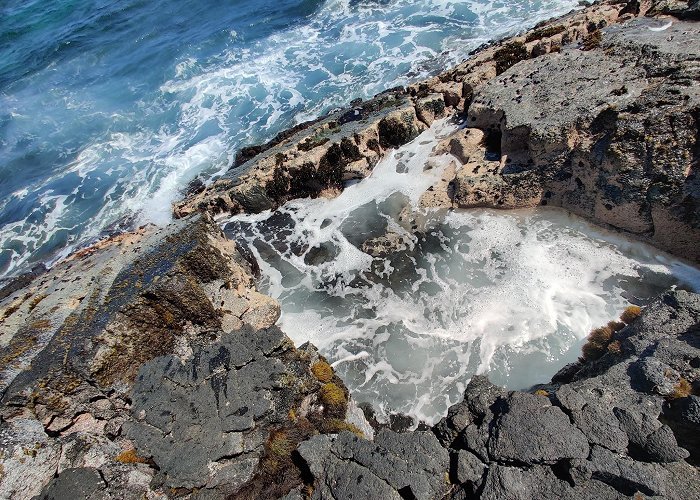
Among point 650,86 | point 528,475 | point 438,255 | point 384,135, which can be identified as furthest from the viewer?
point 384,135

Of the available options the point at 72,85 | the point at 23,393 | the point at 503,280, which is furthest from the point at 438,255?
the point at 72,85

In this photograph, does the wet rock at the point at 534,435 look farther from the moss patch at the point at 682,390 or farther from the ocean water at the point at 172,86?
the ocean water at the point at 172,86

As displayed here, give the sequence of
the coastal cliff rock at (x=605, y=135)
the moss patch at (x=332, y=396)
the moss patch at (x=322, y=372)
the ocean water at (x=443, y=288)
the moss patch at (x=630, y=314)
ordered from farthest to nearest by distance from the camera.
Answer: the coastal cliff rock at (x=605, y=135) → the ocean water at (x=443, y=288) → the moss patch at (x=630, y=314) → the moss patch at (x=322, y=372) → the moss patch at (x=332, y=396)

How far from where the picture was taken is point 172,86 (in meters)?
29.8

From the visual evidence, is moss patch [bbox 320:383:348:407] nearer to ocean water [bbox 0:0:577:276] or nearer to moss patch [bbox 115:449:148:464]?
moss patch [bbox 115:449:148:464]

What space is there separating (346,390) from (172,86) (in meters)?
28.3

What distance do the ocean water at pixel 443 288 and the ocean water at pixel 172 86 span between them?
9.34 m

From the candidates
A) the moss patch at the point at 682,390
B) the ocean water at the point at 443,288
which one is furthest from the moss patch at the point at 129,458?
the moss patch at the point at 682,390

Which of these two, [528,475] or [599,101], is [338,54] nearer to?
[599,101]

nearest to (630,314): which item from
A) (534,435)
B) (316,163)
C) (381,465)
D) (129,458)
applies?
(534,435)

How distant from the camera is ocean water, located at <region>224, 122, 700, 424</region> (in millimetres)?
10562

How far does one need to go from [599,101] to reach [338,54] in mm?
19879

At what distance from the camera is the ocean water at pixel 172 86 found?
21.6 meters

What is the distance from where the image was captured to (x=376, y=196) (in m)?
16.0
